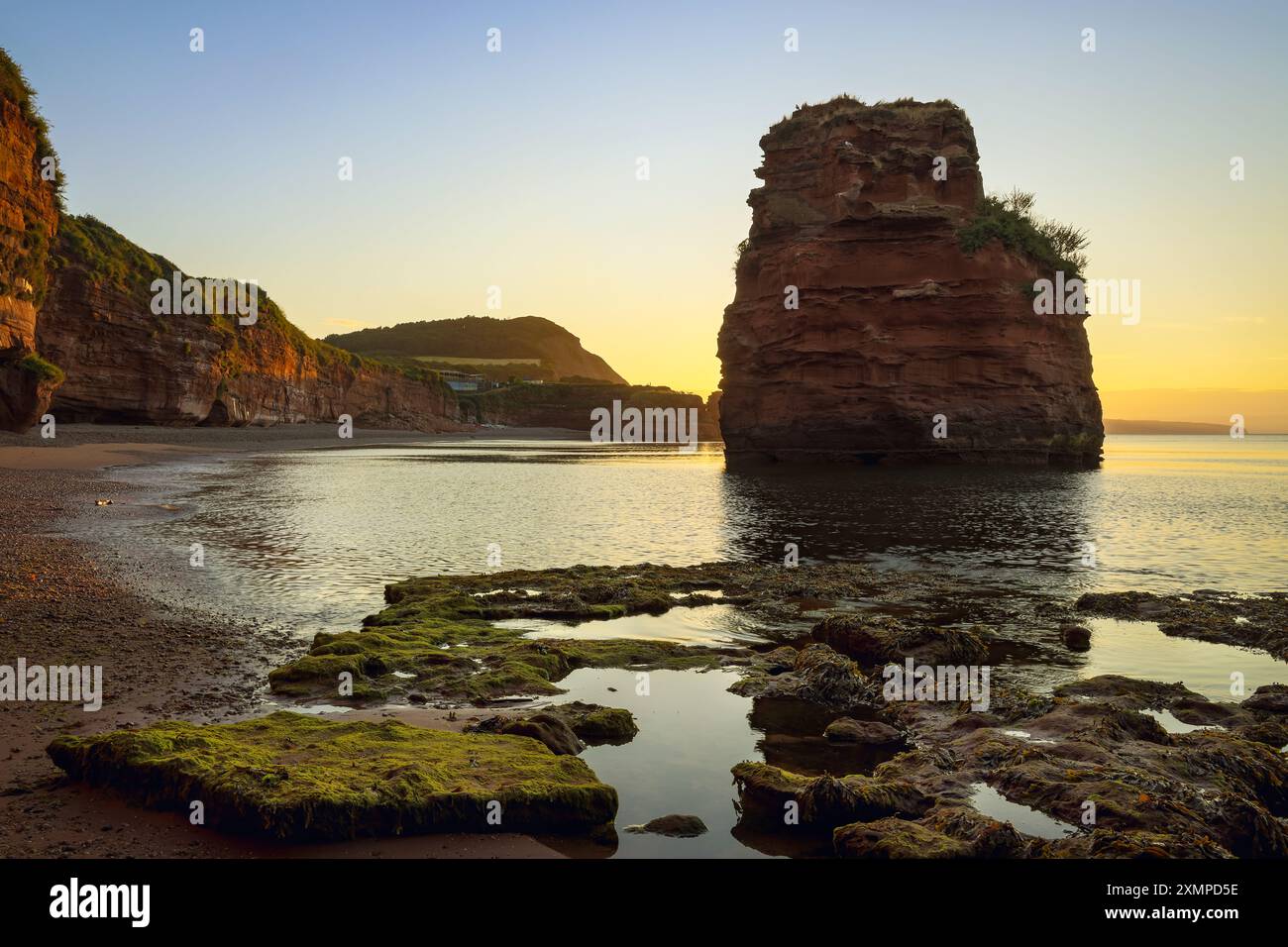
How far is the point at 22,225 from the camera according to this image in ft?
115

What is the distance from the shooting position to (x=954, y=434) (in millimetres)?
66688

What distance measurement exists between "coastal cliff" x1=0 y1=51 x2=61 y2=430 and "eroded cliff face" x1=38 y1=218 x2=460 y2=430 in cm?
1769

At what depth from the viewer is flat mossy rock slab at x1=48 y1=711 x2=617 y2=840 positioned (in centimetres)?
655

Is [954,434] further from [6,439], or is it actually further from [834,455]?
[6,439]

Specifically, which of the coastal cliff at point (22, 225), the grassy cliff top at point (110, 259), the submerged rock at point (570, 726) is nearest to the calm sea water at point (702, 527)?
the submerged rock at point (570, 726)

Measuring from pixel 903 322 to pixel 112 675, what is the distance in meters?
62.8

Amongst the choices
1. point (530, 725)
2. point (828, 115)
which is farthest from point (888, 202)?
point (530, 725)

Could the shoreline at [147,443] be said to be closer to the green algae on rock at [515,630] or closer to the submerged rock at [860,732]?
the green algae on rock at [515,630]

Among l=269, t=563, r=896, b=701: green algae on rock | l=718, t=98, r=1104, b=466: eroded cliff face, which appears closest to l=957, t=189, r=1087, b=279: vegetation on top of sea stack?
l=718, t=98, r=1104, b=466: eroded cliff face

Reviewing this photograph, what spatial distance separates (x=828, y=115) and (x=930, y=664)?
70.5 m

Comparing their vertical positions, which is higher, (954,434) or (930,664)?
(954,434)

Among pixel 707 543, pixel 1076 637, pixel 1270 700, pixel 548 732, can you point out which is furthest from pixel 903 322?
pixel 548 732

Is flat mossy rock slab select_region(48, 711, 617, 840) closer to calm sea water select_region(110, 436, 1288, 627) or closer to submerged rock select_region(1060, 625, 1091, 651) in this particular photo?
calm sea water select_region(110, 436, 1288, 627)
